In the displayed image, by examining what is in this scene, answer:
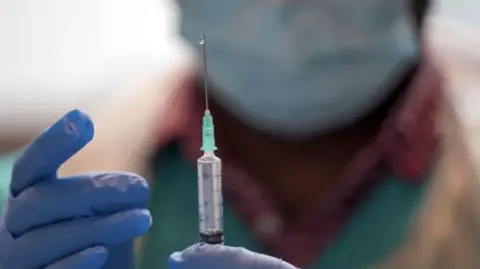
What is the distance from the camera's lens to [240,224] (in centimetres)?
86

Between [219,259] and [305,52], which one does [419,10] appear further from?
[219,259]

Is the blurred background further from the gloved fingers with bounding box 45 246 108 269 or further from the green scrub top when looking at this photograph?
the gloved fingers with bounding box 45 246 108 269

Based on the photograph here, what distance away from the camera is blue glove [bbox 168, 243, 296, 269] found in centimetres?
58

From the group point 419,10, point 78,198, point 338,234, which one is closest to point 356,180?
point 338,234

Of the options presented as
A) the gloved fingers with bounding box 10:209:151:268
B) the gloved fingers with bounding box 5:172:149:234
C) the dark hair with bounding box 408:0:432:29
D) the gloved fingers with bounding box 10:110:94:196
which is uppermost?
the dark hair with bounding box 408:0:432:29

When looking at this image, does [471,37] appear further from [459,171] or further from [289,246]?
[289,246]

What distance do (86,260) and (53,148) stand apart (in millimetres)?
91

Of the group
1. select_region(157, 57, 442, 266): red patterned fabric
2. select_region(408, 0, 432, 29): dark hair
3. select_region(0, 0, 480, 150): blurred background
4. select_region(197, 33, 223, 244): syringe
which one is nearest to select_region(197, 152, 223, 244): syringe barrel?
select_region(197, 33, 223, 244): syringe

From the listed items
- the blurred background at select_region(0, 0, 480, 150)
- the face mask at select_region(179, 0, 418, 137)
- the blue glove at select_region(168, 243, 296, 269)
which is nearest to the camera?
the blue glove at select_region(168, 243, 296, 269)

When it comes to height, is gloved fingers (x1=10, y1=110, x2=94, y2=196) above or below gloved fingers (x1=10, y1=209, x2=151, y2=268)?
above

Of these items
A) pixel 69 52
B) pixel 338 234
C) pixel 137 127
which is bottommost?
pixel 338 234

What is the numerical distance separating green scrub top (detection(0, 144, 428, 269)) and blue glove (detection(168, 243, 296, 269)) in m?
0.25

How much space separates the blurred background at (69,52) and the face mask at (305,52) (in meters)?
0.29

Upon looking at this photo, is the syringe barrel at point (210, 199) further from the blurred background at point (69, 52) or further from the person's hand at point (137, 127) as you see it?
the blurred background at point (69, 52)
